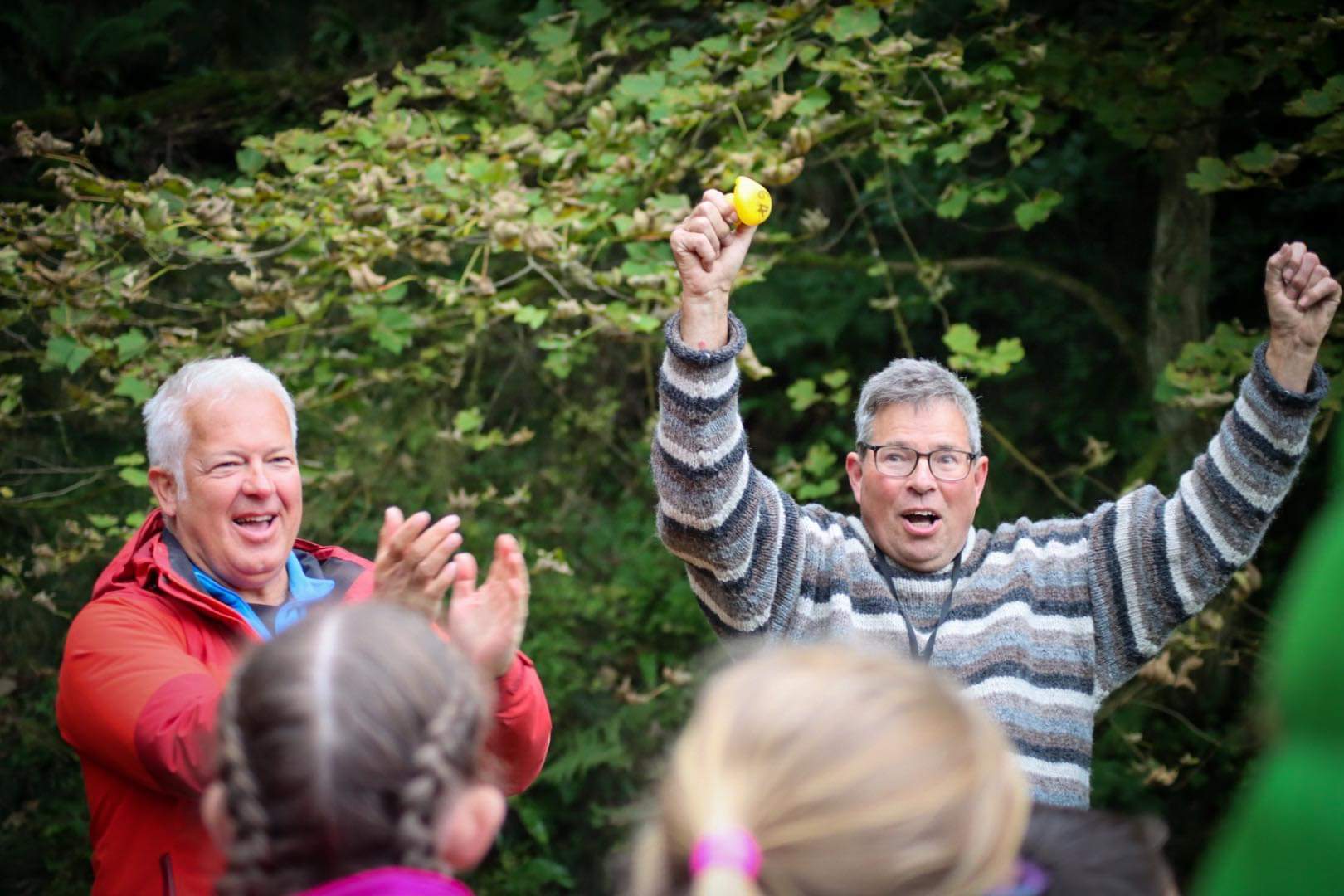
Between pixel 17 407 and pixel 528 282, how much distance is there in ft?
5.54

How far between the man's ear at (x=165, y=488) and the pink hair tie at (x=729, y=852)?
1.48m

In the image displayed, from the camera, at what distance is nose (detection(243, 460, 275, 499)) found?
7.32 feet

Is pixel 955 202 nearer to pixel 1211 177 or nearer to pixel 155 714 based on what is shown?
pixel 1211 177

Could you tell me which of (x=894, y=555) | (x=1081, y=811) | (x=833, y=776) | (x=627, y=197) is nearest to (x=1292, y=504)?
(x=627, y=197)

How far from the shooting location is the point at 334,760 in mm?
1145

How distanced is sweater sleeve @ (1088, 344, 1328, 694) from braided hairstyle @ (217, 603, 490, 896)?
140 centimetres

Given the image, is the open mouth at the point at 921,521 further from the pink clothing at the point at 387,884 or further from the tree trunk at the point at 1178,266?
the tree trunk at the point at 1178,266

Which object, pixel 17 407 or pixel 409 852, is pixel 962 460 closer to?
pixel 409 852

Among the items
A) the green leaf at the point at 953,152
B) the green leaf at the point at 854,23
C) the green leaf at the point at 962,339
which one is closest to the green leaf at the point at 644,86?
the green leaf at the point at 854,23

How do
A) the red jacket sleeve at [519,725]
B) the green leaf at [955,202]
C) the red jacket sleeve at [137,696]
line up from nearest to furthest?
the red jacket sleeve at [137,696] → the red jacket sleeve at [519,725] → the green leaf at [955,202]

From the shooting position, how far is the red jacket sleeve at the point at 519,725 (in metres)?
2.00

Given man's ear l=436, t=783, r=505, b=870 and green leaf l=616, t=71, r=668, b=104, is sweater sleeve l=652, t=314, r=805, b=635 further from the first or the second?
green leaf l=616, t=71, r=668, b=104

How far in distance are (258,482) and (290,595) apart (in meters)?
0.22

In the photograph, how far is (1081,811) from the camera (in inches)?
53.1
